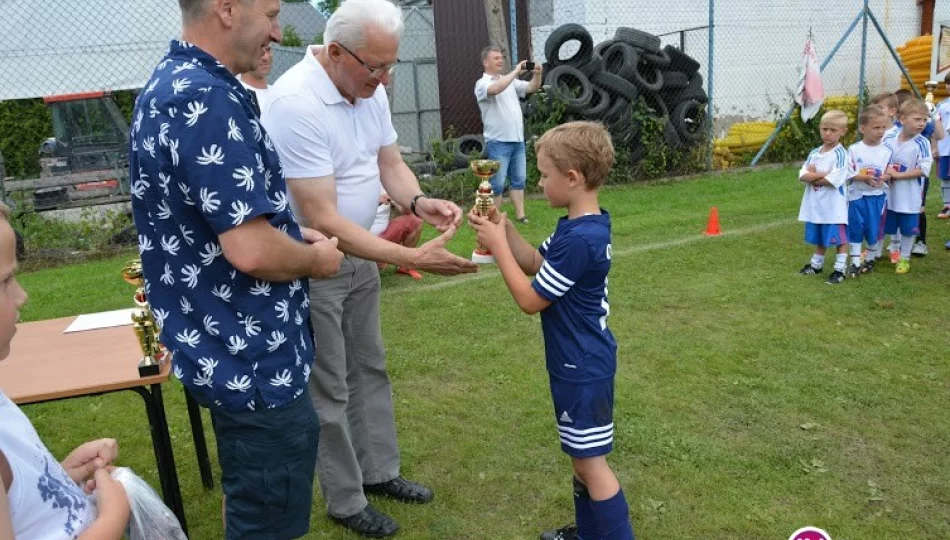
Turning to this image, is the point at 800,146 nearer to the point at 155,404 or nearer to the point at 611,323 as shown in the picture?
the point at 611,323

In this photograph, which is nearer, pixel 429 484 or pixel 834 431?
pixel 429 484

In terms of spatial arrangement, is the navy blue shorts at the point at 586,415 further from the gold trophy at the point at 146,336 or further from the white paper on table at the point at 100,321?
the white paper on table at the point at 100,321

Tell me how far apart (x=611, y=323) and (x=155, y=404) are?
Answer: 11.9ft

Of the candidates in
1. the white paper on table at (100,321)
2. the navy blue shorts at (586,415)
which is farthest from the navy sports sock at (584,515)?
the white paper on table at (100,321)

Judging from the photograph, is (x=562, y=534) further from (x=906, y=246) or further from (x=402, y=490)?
(x=906, y=246)

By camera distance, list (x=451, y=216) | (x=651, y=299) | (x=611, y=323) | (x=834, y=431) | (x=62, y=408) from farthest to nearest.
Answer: (x=651, y=299)
(x=611, y=323)
(x=62, y=408)
(x=834, y=431)
(x=451, y=216)

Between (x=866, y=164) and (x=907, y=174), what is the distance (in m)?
→ 0.42

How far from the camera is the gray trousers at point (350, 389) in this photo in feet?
10.2

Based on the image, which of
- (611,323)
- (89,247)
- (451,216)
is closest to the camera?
(451,216)

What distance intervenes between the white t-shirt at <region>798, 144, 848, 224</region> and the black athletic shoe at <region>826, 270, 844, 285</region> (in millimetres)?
443

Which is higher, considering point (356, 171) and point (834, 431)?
point (356, 171)

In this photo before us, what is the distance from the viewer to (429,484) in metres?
3.78

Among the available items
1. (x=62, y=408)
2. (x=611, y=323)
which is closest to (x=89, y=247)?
(x=62, y=408)

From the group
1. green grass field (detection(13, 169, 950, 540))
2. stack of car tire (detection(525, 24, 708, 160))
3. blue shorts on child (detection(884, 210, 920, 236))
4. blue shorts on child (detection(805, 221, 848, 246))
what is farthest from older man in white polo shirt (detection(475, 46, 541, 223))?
blue shorts on child (detection(884, 210, 920, 236))
